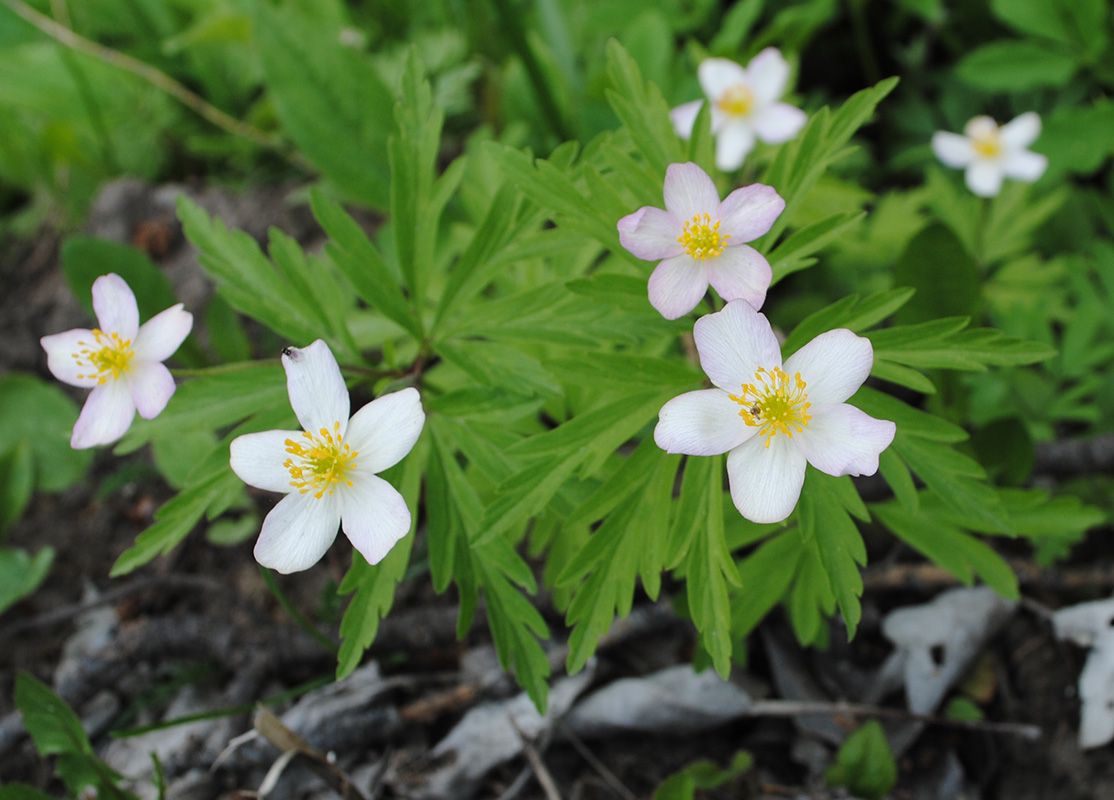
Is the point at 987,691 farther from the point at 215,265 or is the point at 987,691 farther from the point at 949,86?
the point at 949,86

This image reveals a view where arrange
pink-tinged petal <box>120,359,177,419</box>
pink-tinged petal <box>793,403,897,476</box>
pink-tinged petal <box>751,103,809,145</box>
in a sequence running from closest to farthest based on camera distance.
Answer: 1. pink-tinged petal <box>793,403,897,476</box>
2. pink-tinged petal <box>120,359,177,419</box>
3. pink-tinged petal <box>751,103,809,145</box>

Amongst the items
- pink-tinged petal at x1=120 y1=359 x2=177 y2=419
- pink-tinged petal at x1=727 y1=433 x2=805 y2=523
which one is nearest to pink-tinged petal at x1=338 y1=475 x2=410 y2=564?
pink-tinged petal at x1=120 y1=359 x2=177 y2=419

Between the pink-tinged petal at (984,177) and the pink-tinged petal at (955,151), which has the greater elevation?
the pink-tinged petal at (955,151)

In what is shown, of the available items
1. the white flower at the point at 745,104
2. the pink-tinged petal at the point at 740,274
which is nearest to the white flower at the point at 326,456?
the pink-tinged petal at the point at 740,274

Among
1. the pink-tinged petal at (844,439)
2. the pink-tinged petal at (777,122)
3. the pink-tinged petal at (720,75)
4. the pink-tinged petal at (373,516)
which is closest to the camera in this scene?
the pink-tinged petal at (844,439)

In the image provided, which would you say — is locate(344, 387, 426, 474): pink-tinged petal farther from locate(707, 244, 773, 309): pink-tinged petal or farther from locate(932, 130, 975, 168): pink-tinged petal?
locate(932, 130, 975, 168): pink-tinged petal

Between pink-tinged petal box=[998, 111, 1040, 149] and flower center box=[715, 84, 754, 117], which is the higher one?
flower center box=[715, 84, 754, 117]

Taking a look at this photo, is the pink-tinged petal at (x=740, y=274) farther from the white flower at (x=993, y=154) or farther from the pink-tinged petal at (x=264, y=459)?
the white flower at (x=993, y=154)
